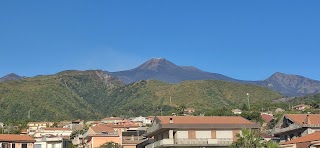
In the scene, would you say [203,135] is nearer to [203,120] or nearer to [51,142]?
[203,120]

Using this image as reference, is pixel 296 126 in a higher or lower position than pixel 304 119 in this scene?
lower

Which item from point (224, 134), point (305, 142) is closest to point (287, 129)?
point (224, 134)

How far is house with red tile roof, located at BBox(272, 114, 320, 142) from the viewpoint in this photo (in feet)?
203

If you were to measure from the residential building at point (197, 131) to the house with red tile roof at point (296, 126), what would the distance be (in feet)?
17.3

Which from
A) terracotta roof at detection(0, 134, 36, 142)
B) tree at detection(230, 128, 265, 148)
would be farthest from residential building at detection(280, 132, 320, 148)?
terracotta roof at detection(0, 134, 36, 142)

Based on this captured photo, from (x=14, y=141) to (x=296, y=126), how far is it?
37.6 metres

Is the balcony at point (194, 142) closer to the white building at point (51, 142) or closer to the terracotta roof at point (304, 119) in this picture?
the terracotta roof at point (304, 119)

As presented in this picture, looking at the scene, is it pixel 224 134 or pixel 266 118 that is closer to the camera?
pixel 224 134

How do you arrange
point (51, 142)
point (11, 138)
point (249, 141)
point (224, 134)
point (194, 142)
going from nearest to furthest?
point (249, 141) → point (194, 142) → point (224, 134) → point (11, 138) → point (51, 142)

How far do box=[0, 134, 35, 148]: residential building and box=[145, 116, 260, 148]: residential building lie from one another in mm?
22765

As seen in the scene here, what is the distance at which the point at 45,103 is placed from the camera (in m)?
182

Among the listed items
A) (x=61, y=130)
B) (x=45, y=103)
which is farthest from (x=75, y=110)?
(x=61, y=130)

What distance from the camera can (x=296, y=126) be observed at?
208 feet

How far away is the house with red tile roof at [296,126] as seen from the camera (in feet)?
203
